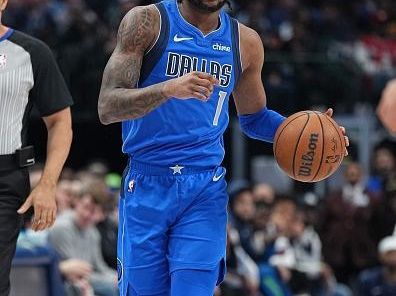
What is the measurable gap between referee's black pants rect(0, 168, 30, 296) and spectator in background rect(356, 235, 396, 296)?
4986 millimetres

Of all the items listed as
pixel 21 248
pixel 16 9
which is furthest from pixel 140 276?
pixel 16 9

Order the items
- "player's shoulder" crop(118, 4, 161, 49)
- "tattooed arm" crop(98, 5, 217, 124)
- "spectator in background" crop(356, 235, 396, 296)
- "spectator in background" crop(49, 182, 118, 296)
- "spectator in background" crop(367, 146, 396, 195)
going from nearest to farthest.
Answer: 1. "tattooed arm" crop(98, 5, 217, 124)
2. "player's shoulder" crop(118, 4, 161, 49)
3. "spectator in background" crop(49, 182, 118, 296)
4. "spectator in background" crop(356, 235, 396, 296)
5. "spectator in background" crop(367, 146, 396, 195)

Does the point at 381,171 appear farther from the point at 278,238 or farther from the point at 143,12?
the point at 143,12

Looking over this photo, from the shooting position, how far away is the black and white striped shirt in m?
5.51

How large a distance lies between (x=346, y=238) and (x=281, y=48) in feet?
23.0

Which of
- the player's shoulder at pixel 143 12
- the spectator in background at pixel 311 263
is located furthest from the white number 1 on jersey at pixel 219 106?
the spectator in background at pixel 311 263

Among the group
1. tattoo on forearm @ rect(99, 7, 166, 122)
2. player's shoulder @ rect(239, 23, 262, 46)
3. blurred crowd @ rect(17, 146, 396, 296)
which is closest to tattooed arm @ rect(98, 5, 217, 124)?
tattoo on forearm @ rect(99, 7, 166, 122)

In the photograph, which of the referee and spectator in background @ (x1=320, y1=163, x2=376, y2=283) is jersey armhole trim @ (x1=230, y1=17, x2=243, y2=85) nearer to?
the referee

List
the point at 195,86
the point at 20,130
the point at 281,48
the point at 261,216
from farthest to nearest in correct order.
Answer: the point at 281,48, the point at 261,216, the point at 20,130, the point at 195,86

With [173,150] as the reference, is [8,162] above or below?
below

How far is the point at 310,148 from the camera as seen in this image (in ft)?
18.0

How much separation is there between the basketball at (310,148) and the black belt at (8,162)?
146cm

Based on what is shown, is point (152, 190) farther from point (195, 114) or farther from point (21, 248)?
point (21, 248)

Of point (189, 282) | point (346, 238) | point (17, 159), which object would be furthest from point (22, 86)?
point (346, 238)
